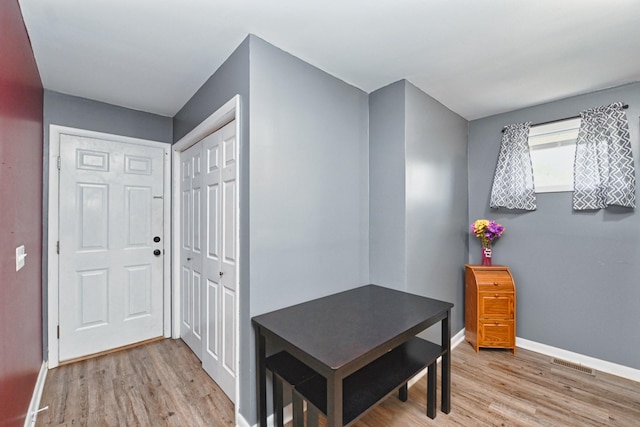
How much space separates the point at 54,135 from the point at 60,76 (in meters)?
0.53

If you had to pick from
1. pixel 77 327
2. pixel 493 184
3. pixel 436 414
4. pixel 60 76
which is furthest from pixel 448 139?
pixel 77 327

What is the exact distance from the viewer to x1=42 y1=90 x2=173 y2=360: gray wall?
2.35m

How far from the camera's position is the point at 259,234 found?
5.56 feet

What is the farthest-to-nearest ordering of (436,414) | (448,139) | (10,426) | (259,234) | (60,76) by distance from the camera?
(448,139)
(60,76)
(436,414)
(259,234)
(10,426)

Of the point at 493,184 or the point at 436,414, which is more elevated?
the point at 493,184

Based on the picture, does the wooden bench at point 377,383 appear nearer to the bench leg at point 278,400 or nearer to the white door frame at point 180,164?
the bench leg at point 278,400

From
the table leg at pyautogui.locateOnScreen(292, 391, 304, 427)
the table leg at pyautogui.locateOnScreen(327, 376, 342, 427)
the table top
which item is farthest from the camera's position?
the table leg at pyautogui.locateOnScreen(292, 391, 304, 427)

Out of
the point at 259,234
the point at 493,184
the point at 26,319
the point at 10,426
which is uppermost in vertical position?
the point at 493,184

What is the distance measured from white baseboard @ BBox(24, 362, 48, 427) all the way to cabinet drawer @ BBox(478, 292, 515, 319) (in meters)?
3.45

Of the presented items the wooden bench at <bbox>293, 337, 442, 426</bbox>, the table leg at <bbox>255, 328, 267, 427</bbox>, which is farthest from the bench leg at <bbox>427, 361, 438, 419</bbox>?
the table leg at <bbox>255, 328, 267, 427</bbox>

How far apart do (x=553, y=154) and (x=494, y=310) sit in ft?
5.29

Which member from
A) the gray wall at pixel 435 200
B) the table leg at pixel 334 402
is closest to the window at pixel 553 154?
the gray wall at pixel 435 200

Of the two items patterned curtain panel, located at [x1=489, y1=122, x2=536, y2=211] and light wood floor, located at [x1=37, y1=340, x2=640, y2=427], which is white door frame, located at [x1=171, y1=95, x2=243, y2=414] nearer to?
light wood floor, located at [x1=37, y1=340, x2=640, y2=427]

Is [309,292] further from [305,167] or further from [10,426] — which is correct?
[10,426]
